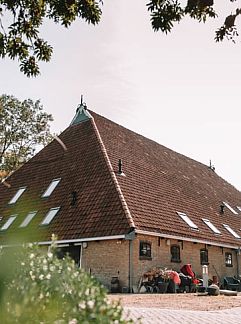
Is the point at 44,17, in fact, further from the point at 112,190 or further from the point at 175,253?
the point at 175,253

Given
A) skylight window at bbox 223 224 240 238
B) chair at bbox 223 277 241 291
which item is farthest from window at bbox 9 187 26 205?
skylight window at bbox 223 224 240 238

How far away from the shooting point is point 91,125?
75.9 feet

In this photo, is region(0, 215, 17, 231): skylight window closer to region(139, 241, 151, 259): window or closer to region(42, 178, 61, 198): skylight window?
region(42, 178, 61, 198): skylight window

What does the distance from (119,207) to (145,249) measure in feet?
6.87

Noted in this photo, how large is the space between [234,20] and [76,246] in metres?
14.7

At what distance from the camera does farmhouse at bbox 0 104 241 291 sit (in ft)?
54.6

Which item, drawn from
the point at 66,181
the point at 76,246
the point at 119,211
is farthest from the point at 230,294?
the point at 66,181

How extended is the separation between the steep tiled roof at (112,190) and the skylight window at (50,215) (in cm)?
24

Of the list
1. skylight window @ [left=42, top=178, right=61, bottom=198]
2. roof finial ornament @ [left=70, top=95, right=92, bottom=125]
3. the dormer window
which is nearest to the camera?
skylight window @ [left=42, top=178, right=61, bottom=198]

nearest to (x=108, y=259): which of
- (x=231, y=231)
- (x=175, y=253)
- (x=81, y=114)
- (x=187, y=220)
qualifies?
(x=175, y=253)

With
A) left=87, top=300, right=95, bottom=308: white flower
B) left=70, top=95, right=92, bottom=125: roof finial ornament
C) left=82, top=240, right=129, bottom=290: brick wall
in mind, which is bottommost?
left=87, top=300, right=95, bottom=308: white flower

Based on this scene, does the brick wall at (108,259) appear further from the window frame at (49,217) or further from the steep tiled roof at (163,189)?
the window frame at (49,217)

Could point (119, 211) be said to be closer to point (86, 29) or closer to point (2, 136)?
point (86, 29)

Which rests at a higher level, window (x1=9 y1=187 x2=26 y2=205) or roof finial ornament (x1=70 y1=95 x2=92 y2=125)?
roof finial ornament (x1=70 y1=95 x2=92 y2=125)
